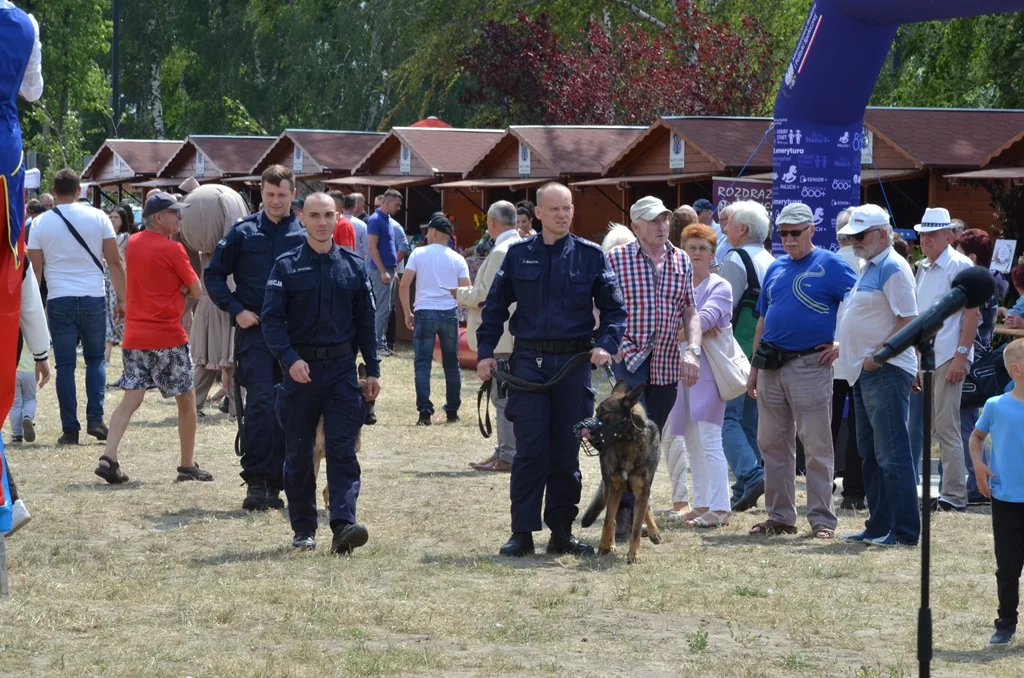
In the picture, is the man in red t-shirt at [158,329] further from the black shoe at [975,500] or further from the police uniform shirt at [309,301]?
the black shoe at [975,500]

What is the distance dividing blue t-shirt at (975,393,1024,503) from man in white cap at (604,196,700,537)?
7.61ft

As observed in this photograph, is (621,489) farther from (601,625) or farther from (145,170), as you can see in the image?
(145,170)

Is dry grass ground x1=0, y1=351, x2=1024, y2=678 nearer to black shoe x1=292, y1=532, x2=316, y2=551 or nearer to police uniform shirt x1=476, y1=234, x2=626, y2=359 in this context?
black shoe x1=292, y1=532, x2=316, y2=551

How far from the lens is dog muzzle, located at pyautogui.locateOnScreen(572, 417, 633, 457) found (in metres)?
7.52

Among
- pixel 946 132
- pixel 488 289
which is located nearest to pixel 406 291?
pixel 488 289

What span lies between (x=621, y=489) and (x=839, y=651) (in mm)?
2094

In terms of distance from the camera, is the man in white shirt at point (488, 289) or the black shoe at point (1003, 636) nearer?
the black shoe at point (1003, 636)

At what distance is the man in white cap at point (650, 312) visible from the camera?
817cm

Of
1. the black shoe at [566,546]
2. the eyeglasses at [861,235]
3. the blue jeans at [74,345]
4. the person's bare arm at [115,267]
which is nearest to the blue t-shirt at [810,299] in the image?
the eyeglasses at [861,235]

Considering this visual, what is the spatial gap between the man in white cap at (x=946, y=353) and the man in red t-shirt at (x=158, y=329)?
4793mm

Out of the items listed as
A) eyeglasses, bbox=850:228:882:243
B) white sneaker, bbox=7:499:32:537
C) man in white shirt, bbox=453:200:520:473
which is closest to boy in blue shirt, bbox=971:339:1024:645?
eyeglasses, bbox=850:228:882:243

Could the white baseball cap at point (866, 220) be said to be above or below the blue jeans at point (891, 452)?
above

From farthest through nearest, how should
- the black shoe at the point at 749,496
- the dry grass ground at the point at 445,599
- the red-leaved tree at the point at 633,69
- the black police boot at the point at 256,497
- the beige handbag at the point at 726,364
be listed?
the red-leaved tree at the point at 633,69 < the black shoe at the point at 749,496 < the black police boot at the point at 256,497 < the beige handbag at the point at 726,364 < the dry grass ground at the point at 445,599

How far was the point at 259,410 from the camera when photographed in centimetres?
897
